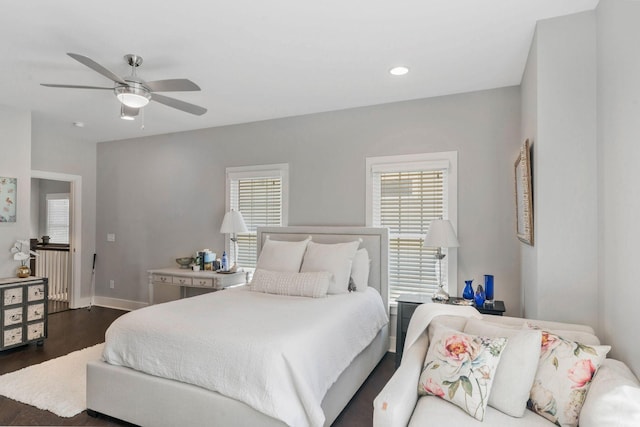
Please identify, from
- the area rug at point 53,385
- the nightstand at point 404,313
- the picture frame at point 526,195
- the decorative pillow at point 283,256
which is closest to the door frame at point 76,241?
the area rug at point 53,385

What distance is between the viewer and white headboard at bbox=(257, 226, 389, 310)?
3811 mm

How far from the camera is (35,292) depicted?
157 inches

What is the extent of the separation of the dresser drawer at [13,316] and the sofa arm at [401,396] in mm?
4058

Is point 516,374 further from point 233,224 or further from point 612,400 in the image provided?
point 233,224

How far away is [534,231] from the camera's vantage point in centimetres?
246

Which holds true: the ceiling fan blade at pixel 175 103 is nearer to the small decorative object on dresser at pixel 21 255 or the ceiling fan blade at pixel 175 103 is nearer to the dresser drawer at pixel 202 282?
the dresser drawer at pixel 202 282

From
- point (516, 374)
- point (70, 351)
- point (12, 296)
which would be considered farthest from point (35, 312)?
point (516, 374)

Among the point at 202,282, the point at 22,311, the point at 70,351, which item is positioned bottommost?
the point at 70,351

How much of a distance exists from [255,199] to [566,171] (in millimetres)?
3465

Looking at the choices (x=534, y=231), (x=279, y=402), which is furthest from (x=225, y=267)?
(x=534, y=231)

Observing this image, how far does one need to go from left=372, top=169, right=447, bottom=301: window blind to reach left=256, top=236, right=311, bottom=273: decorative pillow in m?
0.93

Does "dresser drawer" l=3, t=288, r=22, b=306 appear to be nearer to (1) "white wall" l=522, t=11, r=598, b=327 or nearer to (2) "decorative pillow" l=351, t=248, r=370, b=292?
(2) "decorative pillow" l=351, t=248, r=370, b=292

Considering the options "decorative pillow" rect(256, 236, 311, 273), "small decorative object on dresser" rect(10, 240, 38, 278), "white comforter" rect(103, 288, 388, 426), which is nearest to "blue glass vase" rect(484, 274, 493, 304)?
"white comforter" rect(103, 288, 388, 426)

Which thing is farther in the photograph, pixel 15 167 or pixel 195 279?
pixel 195 279
